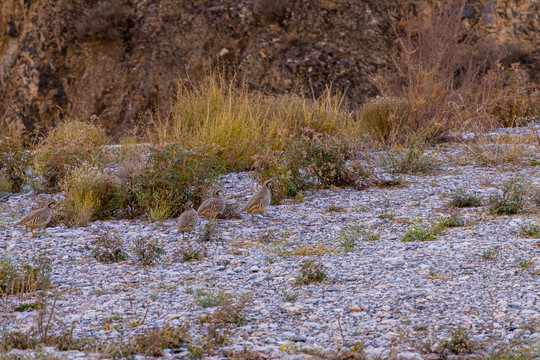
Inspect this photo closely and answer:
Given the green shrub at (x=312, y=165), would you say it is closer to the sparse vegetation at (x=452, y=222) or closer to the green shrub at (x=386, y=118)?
the sparse vegetation at (x=452, y=222)

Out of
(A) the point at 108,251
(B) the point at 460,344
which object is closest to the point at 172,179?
(A) the point at 108,251

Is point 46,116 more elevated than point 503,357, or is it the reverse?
point 503,357

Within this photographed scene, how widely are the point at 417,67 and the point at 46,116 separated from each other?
1385cm

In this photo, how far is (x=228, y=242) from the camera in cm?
683

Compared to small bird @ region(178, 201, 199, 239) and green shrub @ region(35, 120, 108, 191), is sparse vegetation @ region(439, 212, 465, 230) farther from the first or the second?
green shrub @ region(35, 120, 108, 191)

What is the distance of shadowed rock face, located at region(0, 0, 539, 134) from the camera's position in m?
19.7

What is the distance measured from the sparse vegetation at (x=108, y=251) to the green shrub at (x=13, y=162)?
397 centimetres

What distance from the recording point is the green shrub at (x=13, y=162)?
972cm

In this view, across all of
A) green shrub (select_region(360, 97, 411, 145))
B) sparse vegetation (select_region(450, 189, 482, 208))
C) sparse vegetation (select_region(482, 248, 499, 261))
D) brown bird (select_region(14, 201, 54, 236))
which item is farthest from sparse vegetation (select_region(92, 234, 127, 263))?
green shrub (select_region(360, 97, 411, 145))

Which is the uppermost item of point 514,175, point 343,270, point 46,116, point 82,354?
point 82,354

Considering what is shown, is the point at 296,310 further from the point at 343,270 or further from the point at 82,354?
the point at 82,354

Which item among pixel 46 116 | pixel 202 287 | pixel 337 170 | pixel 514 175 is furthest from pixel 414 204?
pixel 46 116

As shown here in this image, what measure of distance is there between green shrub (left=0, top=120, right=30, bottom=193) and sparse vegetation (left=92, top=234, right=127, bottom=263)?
3.97 metres

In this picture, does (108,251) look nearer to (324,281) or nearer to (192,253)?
(192,253)
